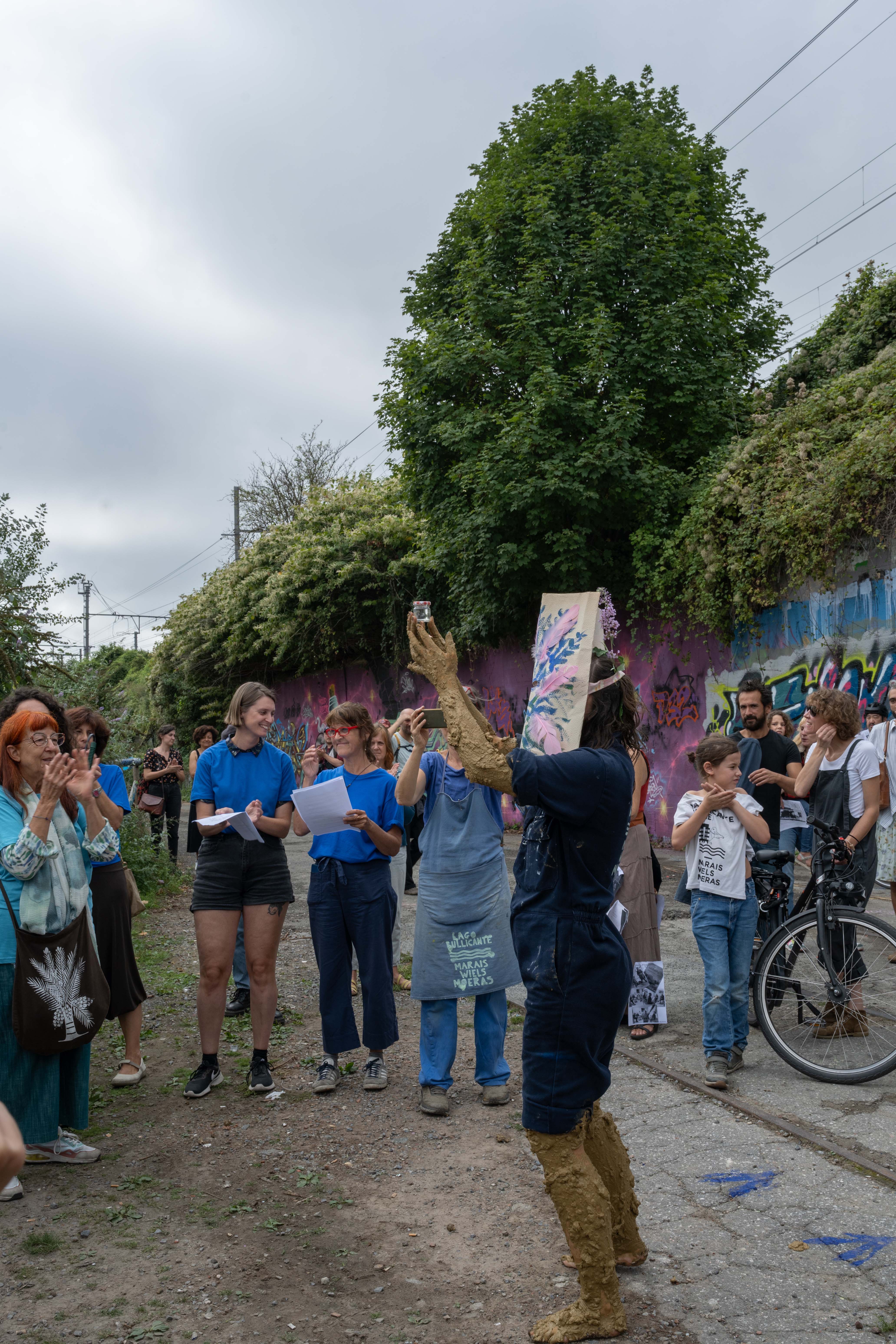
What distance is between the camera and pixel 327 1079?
4.96 m

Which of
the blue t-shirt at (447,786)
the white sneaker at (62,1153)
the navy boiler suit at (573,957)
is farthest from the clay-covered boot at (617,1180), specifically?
the white sneaker at (62,1153)

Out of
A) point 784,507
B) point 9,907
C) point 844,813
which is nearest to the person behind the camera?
point 9,907

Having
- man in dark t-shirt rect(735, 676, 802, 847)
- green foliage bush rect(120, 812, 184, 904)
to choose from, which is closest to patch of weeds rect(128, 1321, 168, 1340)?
Answer: man in dark t-shirt rect(735, 676, 802, 847)

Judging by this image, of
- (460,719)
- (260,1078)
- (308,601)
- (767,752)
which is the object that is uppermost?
(308,601)

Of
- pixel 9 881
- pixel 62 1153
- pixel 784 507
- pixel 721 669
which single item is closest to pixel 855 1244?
pixel 62 1153

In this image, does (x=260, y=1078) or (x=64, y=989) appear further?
(x=260, y=1078)

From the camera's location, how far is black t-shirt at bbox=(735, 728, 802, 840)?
6109 millimetres

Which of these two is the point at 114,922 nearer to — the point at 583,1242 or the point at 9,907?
the point at 9,907

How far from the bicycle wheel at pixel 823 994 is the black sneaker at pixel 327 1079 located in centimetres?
210

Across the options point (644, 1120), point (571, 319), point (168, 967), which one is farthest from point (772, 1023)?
point (571, 319)

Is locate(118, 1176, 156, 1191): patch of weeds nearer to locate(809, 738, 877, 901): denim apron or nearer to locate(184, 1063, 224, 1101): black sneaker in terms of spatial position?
locate(184, 1063, 224, 1101): black sneaker

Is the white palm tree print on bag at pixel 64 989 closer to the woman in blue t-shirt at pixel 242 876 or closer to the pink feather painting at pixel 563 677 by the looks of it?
the woman in blue t-shirt at pixel 242 876

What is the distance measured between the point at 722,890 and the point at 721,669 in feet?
26.9

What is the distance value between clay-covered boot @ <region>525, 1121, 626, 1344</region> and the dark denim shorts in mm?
2230
